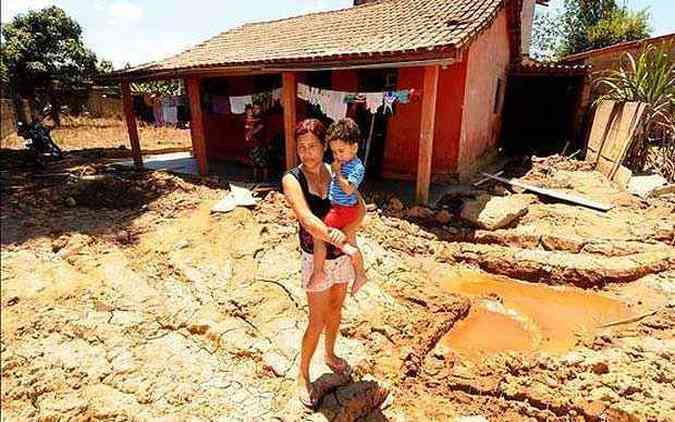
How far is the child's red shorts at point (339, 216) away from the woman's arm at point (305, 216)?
7cm

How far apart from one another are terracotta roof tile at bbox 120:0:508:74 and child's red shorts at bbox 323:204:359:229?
4080mm

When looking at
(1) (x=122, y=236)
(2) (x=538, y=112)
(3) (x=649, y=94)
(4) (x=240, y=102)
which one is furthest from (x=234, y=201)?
(2) (x=538, y=112)

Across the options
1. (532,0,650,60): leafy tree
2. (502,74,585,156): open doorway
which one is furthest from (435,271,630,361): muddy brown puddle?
(532,0,650,60): leafy tree

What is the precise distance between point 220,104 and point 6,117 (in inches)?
378

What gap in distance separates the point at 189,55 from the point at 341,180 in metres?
9.47

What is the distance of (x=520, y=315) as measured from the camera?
14.0ft

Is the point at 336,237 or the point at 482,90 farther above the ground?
the point at 482,90

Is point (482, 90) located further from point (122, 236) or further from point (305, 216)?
point (305, 216)

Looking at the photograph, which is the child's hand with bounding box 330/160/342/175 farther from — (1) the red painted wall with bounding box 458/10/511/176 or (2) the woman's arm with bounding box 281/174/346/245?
(1) the red painted wall with bounding box 458/10/511/176

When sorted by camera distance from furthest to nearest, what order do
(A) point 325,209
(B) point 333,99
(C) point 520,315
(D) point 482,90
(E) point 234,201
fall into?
(D) point 482,90 < (B) point 333,99 < (E) point 234,201 < (C) point 520,315 < (A) point 325,209

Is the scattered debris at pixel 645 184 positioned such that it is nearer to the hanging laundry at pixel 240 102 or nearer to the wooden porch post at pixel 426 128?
the wooden porch post at pixel 426 128

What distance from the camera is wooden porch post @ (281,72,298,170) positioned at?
24.1 feet

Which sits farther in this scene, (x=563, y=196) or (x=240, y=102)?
(x=240, y=102)

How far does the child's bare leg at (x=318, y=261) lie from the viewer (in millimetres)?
2406
